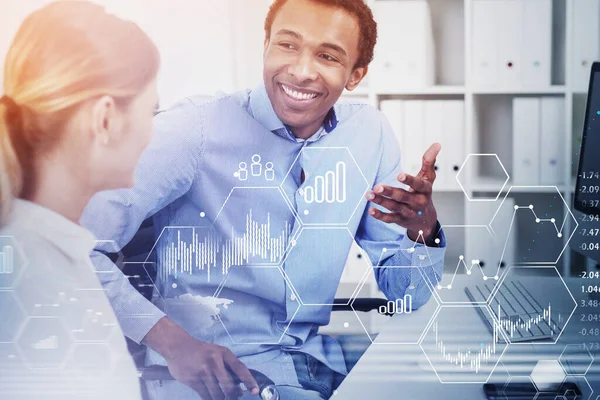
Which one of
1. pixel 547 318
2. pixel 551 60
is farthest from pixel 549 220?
pixel 551 60

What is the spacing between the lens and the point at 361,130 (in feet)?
4.15

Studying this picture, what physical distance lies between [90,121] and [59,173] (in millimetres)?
124

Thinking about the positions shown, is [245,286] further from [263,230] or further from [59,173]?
[59,173]

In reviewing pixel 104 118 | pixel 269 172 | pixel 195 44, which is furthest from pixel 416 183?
pixel 104 118

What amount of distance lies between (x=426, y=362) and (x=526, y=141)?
48 cm

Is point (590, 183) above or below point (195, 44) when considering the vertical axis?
below

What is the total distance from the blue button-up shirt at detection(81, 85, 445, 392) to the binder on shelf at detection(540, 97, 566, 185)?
241 millimetres

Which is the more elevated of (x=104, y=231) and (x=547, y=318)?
(x=104, y=231)

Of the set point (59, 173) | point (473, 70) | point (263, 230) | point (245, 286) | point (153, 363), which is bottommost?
point (153, 363)
